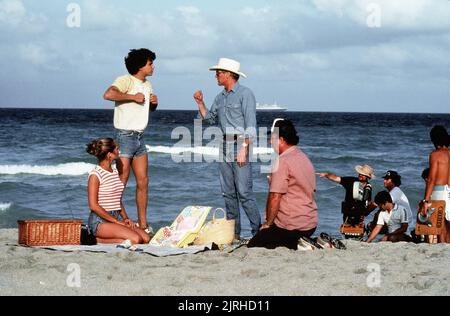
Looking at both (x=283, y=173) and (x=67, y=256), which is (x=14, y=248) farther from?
(x=283, y=173)

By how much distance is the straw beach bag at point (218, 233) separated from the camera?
649 cm

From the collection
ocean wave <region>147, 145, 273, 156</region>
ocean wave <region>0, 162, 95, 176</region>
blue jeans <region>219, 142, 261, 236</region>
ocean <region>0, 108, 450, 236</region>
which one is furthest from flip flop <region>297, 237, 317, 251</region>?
ocean wave <region>147, 145, 273, 156</region>

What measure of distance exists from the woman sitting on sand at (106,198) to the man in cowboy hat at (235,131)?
1016mm

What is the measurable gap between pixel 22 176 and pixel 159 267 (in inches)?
457

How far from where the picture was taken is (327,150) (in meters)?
26.2

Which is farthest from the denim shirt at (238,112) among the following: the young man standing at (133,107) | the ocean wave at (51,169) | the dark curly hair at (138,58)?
the ocean wave at (51,169)

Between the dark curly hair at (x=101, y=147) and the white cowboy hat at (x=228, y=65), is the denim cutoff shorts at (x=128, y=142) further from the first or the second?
the white cowboy hat at (x=228, y=65)

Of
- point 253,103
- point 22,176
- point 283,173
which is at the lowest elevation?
point 22,176

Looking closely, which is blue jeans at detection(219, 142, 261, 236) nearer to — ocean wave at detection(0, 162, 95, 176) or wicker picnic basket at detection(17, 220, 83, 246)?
wicker picnic basket at detection(17, 220, 83, 246)

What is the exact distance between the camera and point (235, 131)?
6.68m

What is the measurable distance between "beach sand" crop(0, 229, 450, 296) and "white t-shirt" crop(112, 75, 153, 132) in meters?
1.47

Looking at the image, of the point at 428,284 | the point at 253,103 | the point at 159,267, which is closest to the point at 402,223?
the point at 253,103

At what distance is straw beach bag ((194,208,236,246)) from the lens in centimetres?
649
